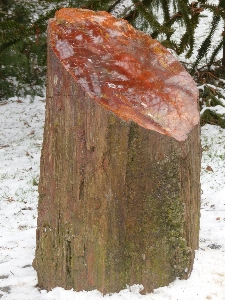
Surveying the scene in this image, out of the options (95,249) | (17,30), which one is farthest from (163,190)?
(17,30)

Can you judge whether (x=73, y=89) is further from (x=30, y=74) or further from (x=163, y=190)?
(x=30, y=74)

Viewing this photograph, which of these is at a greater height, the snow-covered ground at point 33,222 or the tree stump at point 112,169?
Answer: the tree stump at point 112,169

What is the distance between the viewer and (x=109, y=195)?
7.55 feet

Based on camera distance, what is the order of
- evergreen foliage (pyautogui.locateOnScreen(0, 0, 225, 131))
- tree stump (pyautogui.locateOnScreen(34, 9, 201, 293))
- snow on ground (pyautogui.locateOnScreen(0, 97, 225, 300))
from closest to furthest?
tree stump (pyautogui.locateOnScreen(34, 9, 201, 293)), snow on ground (pyautogui.locateOnScreen(0, 97, 225, 300)), evergreen foliage (pyautogui.locateOnScreen(0, 0, 225, 131))

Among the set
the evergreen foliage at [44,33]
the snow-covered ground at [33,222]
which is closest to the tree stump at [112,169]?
the snow-covered ground at [33,222]

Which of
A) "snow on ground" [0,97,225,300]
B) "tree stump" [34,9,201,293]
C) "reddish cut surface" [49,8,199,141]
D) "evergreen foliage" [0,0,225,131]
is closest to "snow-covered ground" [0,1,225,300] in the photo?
"snow on ground" [0,97,225,300]

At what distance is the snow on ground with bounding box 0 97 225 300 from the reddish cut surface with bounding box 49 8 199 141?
89cm

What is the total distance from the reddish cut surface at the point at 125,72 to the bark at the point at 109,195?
0.06m

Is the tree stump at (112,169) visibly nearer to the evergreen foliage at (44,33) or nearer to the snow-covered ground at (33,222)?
the snow-covered ground at (33,222)

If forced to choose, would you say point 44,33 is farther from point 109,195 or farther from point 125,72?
point 109,195

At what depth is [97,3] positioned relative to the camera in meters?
4.53

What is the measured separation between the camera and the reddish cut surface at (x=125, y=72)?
2275 millimetres

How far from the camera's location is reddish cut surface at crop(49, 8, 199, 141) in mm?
2275

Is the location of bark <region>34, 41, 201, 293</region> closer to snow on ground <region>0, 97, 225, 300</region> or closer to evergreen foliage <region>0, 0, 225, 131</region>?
snow on ground <region>0, 97, 225, 300</region>
